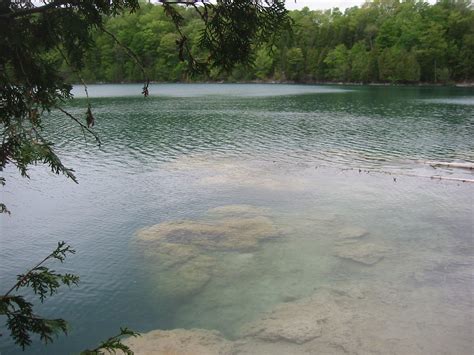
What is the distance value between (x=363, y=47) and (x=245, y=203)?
117 meters

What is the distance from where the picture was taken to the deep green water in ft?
46.6

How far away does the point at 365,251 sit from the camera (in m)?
17.8

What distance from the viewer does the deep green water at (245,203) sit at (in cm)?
1422

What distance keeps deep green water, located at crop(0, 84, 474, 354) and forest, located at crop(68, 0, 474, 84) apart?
5920 centimetres

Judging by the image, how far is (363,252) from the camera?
17.7 m

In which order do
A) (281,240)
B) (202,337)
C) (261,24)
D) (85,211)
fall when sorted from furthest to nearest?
(85,211) < (281,240) < (202,337) < (261,24)

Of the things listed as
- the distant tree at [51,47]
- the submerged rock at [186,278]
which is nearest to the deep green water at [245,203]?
the submerged rock at [186,278]

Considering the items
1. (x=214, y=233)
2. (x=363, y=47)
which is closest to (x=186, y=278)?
(x=214, y=233)

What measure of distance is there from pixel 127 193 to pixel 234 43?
2227 cm

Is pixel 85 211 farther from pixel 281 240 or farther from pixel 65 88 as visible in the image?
pixel 65 88

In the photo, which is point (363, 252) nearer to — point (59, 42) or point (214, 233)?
point (214, 233)

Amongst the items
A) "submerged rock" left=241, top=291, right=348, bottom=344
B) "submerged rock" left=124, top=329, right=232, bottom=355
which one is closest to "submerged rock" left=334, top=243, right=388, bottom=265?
"submerged rock" left=241, top=291, right=348, bottom=344

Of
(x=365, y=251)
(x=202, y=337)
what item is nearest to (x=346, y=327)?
(x=202, y=337)

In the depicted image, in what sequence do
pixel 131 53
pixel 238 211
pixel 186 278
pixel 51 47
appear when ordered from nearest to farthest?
1. pixel 131 53
2. pixel 51 47
3. pixel 186 278
4. pixel 238 211
